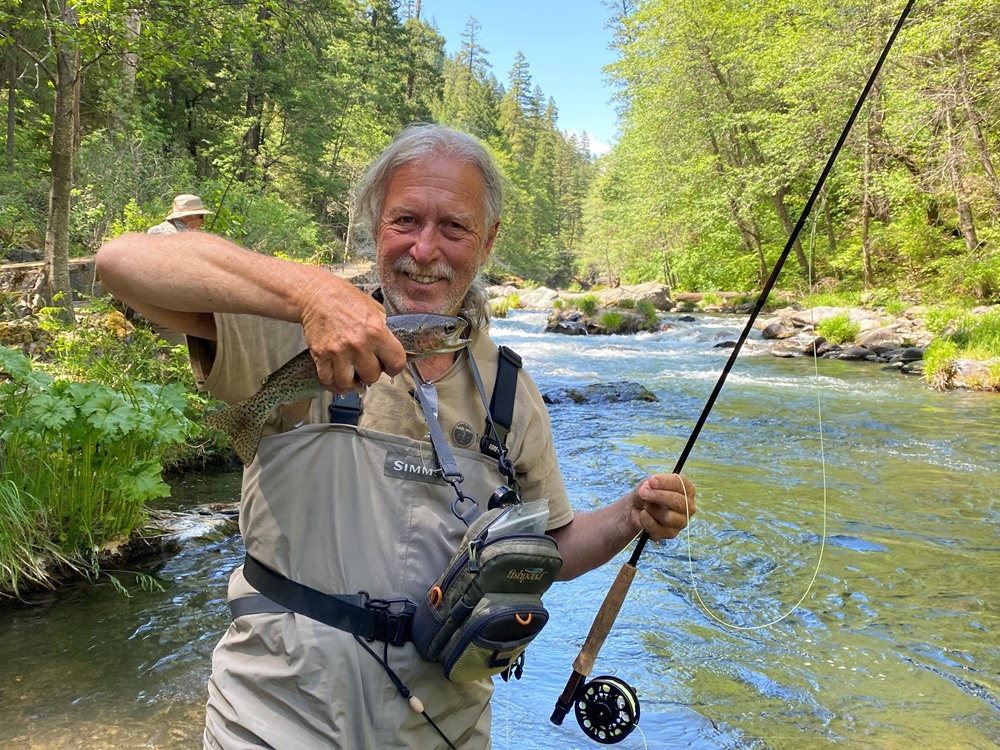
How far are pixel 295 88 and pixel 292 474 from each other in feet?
91.4

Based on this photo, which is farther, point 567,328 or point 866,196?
point 567,328

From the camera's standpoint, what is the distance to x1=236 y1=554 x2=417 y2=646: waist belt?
1.78 meters

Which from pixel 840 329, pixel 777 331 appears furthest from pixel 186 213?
pixel 777 331

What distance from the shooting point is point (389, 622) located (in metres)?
1.79

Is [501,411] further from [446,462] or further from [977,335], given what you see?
[977,335]

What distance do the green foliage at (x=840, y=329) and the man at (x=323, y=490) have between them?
2002 cm

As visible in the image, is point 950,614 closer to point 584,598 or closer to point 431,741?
point 584,598

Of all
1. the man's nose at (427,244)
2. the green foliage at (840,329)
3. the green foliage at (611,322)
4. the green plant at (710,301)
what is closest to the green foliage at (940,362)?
the green foliage at (840,329)

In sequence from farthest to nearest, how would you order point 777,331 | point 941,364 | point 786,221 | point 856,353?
point 786,221
point 777,331
point 856,353
point 941,364

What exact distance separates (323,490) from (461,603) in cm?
45

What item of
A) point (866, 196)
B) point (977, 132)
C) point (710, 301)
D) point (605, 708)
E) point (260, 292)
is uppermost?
point (977, 132)

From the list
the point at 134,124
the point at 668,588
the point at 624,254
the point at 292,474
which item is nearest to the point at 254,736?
the point at 292,474

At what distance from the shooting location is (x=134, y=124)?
55.4ft

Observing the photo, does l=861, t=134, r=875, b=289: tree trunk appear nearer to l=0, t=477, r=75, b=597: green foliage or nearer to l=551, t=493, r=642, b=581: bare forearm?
l=551, t=493, r=642, b=581: bare forearm
